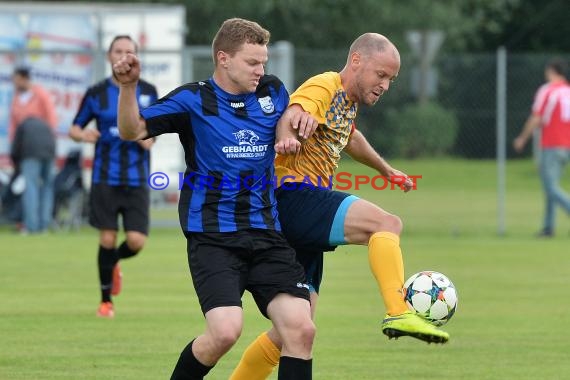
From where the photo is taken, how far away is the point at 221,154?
6.37 meters

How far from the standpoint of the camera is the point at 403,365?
332 inches

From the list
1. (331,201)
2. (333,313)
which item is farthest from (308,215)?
(333,313)

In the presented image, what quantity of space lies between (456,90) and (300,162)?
21.4m

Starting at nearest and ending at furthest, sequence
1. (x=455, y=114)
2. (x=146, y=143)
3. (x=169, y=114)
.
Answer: (x=169, y=114), (x=146, y=143), (x=455, y=114)

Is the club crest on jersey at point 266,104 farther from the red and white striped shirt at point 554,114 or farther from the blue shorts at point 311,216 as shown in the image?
the red and white striped shirt at point 554,114

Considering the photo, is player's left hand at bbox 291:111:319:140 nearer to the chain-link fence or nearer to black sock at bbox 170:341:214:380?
black sock at bbox 170:341:214:380

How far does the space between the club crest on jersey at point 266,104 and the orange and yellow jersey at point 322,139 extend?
0.68 ft

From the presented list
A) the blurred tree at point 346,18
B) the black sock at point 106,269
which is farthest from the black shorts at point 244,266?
the blurred tree at point 346,18

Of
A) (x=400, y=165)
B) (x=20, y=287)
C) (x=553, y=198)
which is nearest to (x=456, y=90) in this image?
(x=400, y=165)

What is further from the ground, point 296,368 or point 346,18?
point 346,18

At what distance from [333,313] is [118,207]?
200 cm

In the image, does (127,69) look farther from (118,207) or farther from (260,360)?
(118,207)

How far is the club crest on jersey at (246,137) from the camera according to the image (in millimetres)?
6375

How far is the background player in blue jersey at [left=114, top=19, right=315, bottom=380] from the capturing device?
6199mm
